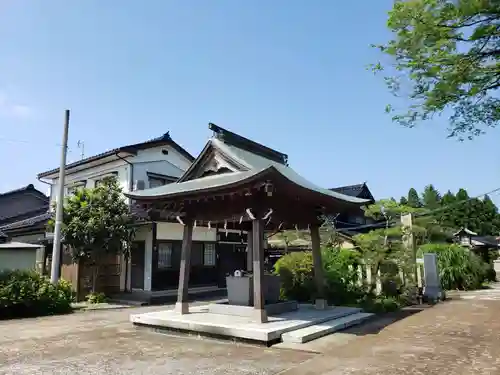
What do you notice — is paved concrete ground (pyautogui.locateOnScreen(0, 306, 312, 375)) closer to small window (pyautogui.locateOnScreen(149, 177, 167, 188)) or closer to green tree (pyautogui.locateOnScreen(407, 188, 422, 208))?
small window (pyautogui.locateOnScreen(149, 177, 167, 188))

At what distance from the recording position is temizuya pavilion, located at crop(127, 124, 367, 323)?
30.0 feet

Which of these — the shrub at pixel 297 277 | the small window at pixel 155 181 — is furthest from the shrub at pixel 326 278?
the small window at pixel 155 181

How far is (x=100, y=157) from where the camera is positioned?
789 inches

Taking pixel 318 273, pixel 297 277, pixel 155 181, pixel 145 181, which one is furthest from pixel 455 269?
pixel 145 181

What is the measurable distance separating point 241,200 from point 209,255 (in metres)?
10.8

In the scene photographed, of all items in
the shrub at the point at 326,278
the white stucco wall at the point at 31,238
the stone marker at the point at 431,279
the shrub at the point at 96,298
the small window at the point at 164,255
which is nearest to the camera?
the shrub at the point at 326,278

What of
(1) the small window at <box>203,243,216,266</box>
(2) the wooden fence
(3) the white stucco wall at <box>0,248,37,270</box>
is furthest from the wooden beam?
(3) the white stucco wall at <box>0,248,37,270</box>

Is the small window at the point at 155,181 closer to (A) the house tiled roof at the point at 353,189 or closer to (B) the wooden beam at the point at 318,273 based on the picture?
(B) the wooden beam at the point at 318,273

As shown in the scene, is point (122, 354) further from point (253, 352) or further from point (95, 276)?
point (95, 276)

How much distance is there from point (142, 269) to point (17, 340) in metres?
8.79

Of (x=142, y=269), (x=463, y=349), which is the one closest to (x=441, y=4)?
(x=463, y=349)

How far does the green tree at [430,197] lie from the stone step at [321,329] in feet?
184

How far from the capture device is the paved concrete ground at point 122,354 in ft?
21.2

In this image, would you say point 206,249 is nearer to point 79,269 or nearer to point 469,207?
point 79,269
